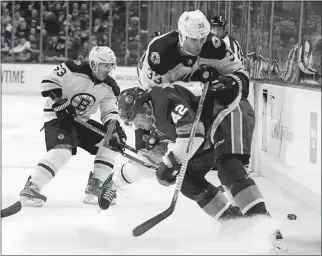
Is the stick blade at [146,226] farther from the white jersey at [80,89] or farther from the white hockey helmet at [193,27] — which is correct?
the white jersey at [80,89]

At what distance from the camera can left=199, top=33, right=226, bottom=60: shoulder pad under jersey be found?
2.75m

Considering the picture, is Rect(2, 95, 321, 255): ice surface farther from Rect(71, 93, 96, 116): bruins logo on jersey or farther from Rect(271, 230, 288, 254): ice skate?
Rect(71, 93, 96, 116): bruins logo on jersey

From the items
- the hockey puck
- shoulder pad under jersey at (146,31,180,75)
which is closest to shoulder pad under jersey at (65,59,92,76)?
shoulder pad under jersey at (146,31,180,75)

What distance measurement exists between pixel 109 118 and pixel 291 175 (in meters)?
1.02

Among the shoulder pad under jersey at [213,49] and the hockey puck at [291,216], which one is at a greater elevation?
the shoulder pad under jersey at [213,49]

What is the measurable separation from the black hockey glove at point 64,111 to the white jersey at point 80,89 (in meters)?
0.06

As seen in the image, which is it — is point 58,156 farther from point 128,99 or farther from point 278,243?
point 278,243

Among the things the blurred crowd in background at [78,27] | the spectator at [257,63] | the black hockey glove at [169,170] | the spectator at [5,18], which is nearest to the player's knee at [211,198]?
the black hockey glove at [169,170]

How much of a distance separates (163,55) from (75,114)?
94 cm

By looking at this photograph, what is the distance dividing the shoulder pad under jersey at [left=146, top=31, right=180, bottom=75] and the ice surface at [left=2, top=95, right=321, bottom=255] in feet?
2.26

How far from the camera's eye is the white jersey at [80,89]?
11.4ft

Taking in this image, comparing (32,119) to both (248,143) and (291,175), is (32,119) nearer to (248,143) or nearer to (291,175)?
(291,175)

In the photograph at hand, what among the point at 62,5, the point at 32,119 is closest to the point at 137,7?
the point at 62,5

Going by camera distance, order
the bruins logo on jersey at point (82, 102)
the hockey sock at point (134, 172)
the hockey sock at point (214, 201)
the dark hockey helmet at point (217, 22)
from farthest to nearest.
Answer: the dark hockey helmet at point (217, 22) < the bruins logo on jersey at point (82, 102) < the hockey sock at point (134, 172) < the hockey sock at point (214, 201)
